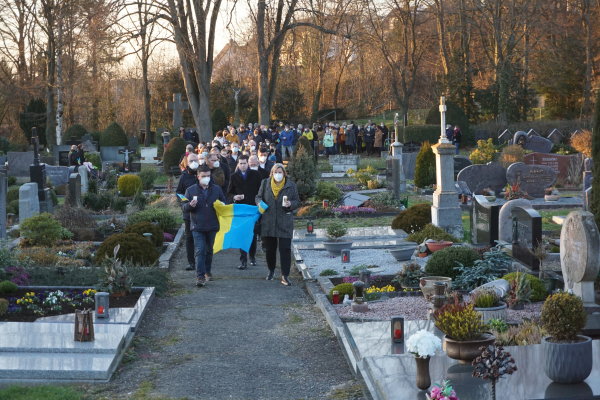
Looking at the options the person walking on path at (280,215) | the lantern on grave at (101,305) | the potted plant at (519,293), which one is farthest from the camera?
the person walking on path at (280,215)

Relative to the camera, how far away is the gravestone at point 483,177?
26.3 m

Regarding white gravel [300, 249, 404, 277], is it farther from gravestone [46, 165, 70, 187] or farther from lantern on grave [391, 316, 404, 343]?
gravestone [46, 165, 70, 187]

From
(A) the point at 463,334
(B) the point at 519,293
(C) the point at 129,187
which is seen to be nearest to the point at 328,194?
(C) the point at 129,187

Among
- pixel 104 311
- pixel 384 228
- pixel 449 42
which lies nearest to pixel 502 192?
pixel 384 228

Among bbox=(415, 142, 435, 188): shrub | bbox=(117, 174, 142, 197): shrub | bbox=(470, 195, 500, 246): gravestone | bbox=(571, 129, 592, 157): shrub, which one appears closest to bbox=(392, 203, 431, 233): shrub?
bbox=(470, 195, 500, 246): gravestone

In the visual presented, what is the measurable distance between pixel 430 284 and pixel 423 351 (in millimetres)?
4438

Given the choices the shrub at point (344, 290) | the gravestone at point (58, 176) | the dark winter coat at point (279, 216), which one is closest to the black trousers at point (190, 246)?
the dark winter coat at point (279, 216)

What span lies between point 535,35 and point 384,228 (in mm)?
40215

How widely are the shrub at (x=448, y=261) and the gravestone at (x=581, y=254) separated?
7.84ft

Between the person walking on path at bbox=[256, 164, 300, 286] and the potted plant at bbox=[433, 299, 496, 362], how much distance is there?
19.7 feet

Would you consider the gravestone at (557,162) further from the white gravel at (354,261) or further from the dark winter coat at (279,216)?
the dark winter coat at (279,216)

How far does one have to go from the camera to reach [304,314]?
41.2 feet

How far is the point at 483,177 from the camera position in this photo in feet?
86.4

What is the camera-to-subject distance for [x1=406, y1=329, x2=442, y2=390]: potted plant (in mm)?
7820
